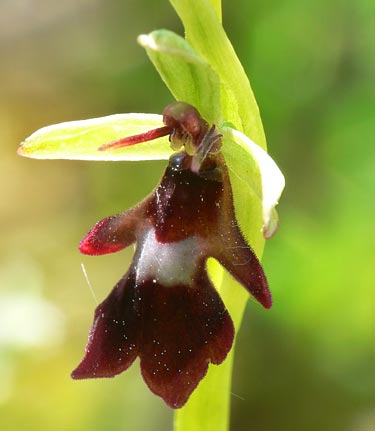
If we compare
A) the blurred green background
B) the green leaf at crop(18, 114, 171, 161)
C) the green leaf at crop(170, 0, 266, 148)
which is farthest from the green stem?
the blurred green background

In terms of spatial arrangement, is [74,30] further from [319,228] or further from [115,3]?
[319,228]

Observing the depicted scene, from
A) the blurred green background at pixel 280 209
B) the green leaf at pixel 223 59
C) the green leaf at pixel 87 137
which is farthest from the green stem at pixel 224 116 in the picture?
the blurred green background at pixel 280 209

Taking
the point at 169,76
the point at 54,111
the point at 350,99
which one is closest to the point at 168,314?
the point at 169,76

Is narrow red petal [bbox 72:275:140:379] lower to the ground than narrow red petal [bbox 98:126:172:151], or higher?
lower

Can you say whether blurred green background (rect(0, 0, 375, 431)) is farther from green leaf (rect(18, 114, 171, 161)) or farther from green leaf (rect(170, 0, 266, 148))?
green leaf (rect(170, 0, 266, 148))

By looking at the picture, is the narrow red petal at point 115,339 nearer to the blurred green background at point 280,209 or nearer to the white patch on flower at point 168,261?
the white patch on flower at point 168,261

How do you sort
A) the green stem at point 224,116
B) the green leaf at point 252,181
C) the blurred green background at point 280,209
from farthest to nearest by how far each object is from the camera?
the blurred green background at point 280,209
the green stem at point 224,116
the green leaf at point 252,181
